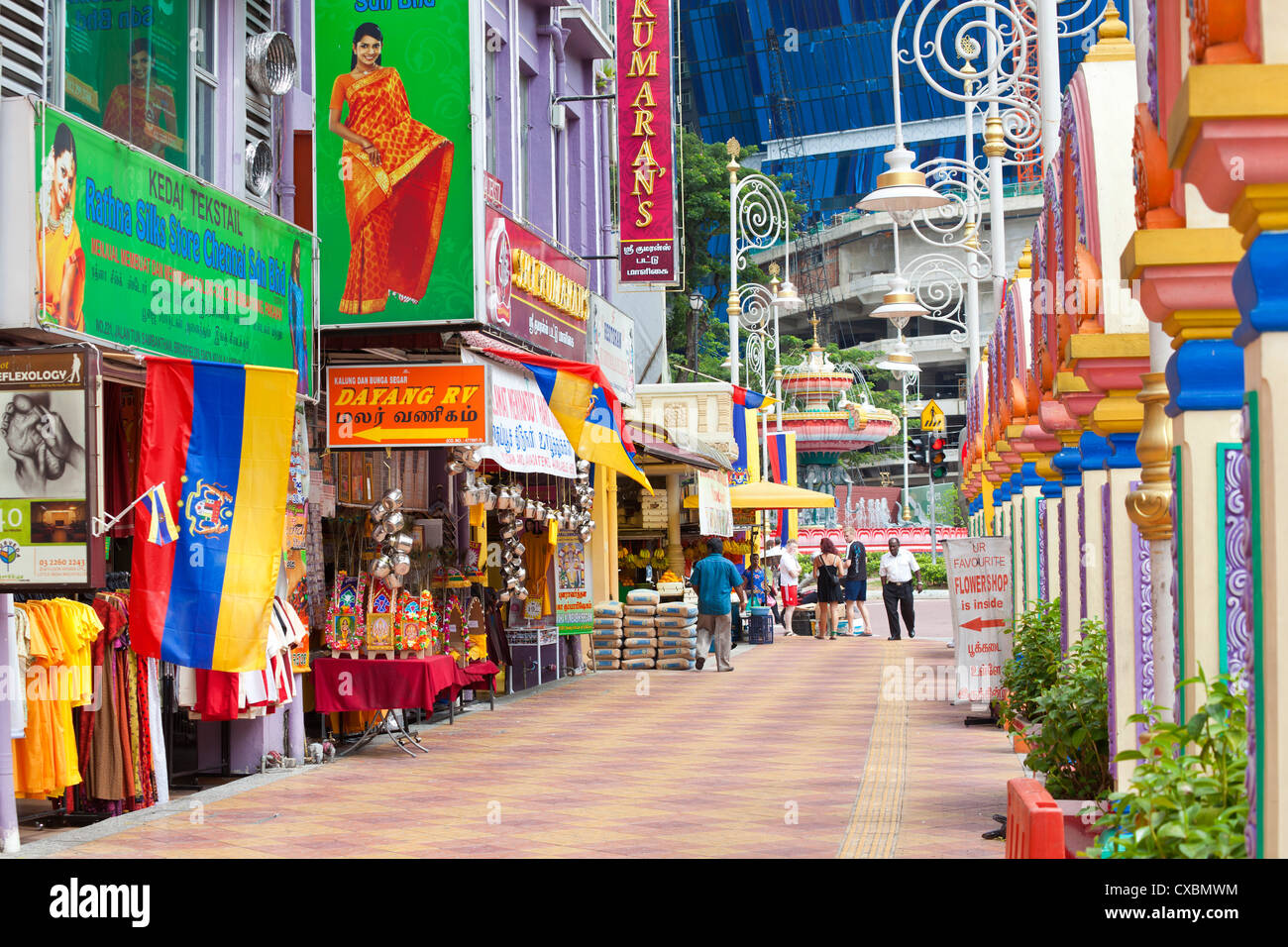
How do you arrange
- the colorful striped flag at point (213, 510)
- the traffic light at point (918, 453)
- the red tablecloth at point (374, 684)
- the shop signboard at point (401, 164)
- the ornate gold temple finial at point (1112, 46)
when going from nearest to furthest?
the ornate gold temple finial at point (1112, 46), the colorful striped flag at point (213, 510), the red tablecloth at point (374, 684), the shop signboard at point (401, 164), the traffic light at point (918, 453)

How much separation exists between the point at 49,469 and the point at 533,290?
6.63 metres

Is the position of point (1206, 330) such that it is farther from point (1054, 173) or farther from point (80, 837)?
point (80, 837)

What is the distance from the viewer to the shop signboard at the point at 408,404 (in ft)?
42.8

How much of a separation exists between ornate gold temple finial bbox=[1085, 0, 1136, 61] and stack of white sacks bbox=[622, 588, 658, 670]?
52.7ft

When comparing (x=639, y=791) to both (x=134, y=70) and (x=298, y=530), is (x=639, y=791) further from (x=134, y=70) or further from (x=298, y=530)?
(x=134, y=70)

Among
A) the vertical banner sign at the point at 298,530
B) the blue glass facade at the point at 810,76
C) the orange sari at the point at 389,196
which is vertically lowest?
the vertical banner sign at the point at 298,530

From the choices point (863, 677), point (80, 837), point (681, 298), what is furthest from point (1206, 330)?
point (681, 298)

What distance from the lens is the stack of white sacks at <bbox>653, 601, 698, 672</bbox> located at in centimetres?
2269

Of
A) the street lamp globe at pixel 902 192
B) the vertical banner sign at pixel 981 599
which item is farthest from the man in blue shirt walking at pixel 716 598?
the vertical banner sign at pixel 981 599

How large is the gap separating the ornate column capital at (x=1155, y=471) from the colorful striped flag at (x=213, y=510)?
5.36 meters

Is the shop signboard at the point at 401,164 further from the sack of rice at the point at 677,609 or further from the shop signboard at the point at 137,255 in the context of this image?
the sack of rice at the point at 677,609

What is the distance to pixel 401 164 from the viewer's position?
1300 cm

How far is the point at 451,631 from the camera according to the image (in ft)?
48.4

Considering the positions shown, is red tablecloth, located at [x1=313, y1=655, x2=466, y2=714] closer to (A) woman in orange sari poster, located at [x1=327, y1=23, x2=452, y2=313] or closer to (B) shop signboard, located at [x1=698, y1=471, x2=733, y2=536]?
(A) woman in orange sari poster, located at [x1=327, y1=23, x2=452, y2=313]
